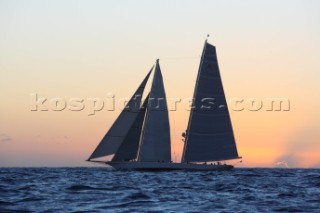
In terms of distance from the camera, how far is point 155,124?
226 feet

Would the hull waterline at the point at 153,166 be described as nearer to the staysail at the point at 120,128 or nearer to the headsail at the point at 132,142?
the headsail at the point at 132,142

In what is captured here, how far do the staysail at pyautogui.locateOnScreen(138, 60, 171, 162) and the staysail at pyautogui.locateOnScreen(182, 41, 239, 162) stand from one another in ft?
10.6

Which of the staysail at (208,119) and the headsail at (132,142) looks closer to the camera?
the headsail at (132,142)

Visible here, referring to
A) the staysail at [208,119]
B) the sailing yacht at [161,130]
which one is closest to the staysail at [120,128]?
the sailing yacht at [161,130]

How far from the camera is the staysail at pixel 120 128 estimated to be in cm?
6725

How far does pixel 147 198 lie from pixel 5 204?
8.11 meters

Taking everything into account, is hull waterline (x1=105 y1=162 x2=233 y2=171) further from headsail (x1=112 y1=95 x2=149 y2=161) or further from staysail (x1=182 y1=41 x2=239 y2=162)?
staysail (x1=182 y1=41 x2=239 y2=162)

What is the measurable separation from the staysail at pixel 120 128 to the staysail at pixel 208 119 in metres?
6.84

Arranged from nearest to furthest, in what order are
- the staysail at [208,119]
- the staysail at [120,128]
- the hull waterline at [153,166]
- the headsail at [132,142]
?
the staysail at [120,128]
the headsail at [132,142]
the hull waterline at [153,166]
the staysail at [208,119]

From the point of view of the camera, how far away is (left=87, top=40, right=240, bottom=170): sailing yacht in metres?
68.1

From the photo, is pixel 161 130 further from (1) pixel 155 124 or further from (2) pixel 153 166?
(2) pixel 153 166

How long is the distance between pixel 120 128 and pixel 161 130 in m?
4.99

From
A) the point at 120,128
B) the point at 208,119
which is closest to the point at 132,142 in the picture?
the point at 120,128

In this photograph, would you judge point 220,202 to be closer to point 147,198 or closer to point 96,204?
point 147,198
